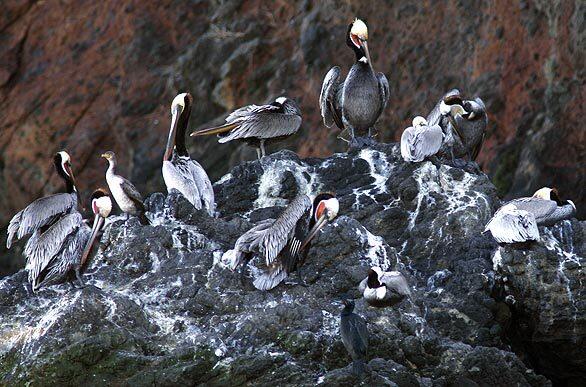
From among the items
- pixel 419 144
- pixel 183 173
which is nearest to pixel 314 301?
pixel 183 173

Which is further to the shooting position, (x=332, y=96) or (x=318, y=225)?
(x=332, y=96)

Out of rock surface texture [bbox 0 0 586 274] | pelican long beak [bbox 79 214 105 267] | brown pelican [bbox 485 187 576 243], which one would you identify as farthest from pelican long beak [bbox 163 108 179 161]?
rock surface texture [bbox 0 0 586 274]

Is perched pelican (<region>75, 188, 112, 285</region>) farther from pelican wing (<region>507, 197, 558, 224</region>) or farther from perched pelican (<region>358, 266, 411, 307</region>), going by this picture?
pelican wing (<region>507, 197, 558, 224</region>)

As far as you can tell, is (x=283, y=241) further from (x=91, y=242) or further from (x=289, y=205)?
(x=91, y=242)

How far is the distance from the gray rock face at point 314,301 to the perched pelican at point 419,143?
Result: 13cm

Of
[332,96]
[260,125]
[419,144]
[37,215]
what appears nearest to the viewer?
[37,215]

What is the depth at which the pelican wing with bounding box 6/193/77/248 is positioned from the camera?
1719 centimetres

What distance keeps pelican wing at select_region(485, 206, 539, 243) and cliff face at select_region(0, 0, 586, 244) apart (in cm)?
755

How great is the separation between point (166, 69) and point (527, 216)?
35.6ft

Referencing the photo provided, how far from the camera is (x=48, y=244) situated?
643 inches

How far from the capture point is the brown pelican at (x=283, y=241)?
52.5 feet

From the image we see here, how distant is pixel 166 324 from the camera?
15688mm

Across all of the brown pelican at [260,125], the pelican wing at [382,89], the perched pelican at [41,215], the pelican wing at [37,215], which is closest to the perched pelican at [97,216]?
the perched pelican at [41,215]

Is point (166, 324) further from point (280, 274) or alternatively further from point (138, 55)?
point (138, 55)
